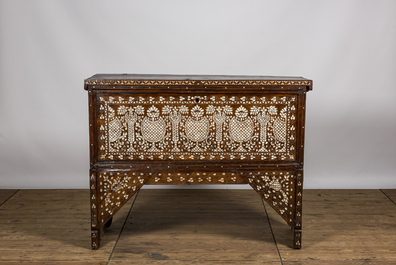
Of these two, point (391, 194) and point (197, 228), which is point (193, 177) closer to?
point (197, 228)

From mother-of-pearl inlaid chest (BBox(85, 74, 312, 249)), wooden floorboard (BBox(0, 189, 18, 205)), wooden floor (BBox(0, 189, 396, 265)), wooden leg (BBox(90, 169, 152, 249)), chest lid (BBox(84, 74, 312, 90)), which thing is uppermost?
chest lid (BBox(84, 74, 312, 90))

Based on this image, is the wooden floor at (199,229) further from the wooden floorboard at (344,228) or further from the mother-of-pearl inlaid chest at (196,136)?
the mother-of-pearl inlaid chest at (196,136)

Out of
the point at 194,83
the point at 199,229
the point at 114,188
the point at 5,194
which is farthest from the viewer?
the point at 5,194

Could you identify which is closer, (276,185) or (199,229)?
(276,185)

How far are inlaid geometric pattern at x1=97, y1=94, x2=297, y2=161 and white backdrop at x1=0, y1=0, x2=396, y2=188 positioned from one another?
1.26m

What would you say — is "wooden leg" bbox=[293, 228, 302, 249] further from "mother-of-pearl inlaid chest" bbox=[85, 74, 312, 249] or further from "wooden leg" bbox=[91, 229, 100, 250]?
"wooden leg" bbox=[91, 229, 100, 250]

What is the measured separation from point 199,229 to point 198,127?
82cm

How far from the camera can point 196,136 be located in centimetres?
279

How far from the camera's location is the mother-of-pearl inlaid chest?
2715 mm

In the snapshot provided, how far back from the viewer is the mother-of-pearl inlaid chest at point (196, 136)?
107 inches

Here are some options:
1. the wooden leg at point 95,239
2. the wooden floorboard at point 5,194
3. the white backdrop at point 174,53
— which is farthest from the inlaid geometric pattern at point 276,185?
the wooden floorboard at point 5,194

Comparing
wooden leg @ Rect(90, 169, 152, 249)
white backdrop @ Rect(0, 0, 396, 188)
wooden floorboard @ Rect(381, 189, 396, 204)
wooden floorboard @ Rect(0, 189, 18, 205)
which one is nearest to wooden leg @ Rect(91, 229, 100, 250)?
wooden leg @ Rect(90, 169, 152, 249)

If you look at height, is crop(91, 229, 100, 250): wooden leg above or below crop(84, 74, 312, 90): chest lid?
below

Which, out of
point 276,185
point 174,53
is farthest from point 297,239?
point 174,53
